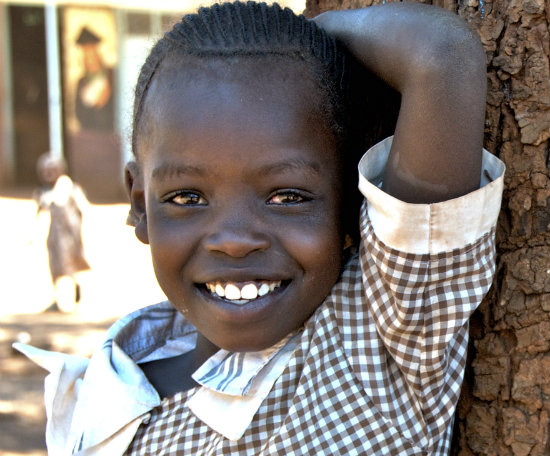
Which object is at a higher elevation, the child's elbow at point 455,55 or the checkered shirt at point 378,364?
the child's elbow at point 455,55

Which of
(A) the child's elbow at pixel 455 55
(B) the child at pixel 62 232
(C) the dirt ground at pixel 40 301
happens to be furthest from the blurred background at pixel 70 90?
(A) the child's elbow at pixel 455 55

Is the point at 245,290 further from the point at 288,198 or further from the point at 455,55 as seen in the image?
the point at 455,55

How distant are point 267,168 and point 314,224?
15cm

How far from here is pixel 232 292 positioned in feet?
Result: 5.30

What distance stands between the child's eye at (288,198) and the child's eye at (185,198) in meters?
0.15

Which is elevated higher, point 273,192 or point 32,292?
point 273,192

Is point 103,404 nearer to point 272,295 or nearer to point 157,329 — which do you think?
point 157,329

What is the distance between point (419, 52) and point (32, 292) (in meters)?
8.27

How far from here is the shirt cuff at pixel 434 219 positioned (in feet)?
4.73

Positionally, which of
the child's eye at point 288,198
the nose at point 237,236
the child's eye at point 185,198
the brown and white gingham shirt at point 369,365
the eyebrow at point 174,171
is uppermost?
the eyebrow at point 174,171

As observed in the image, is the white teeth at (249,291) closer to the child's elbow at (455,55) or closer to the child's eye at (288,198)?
the child's eye at (288,198)

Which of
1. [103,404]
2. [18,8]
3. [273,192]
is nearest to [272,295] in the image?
[273,192]

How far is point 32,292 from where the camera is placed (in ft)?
29.9

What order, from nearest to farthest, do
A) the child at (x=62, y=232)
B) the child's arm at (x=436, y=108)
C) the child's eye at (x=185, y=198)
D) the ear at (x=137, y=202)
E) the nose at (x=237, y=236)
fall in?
the child's arm at (x=436, y=108) → the nose at (x=237, y=236) → the child's eye at (x=185, y=198) → the ear at (x=137, y=202) → the child at (x=62, y=232)
